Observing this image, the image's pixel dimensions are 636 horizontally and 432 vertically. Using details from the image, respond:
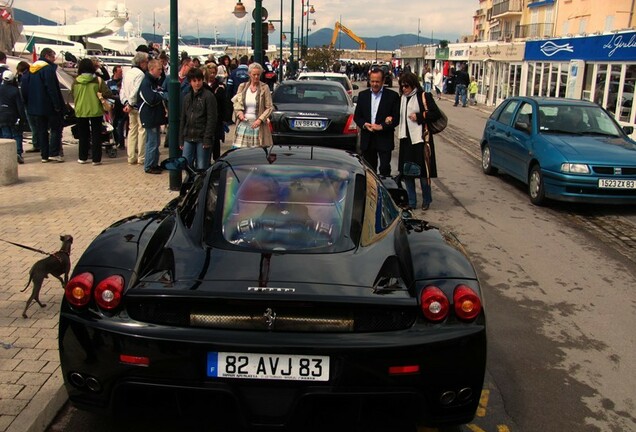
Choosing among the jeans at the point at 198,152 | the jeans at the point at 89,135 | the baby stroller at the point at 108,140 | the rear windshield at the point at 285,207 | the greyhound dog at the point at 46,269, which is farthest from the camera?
the baby stroller at the point at 108,140

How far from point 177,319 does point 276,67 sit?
135ft

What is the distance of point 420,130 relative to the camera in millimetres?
9164

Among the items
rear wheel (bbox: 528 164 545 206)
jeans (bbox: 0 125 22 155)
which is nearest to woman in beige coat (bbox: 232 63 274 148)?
rear wheel (bbox: 528 164 545 206)

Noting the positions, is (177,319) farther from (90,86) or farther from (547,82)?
(547,82)

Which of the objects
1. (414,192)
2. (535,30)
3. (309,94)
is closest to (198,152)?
(414,192)

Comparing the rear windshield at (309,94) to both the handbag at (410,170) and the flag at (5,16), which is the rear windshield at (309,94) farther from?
the flag at (5,16)

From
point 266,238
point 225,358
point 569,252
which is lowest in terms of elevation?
point 569,252

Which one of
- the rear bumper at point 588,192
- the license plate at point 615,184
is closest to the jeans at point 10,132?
the rear bumper at point 588,192

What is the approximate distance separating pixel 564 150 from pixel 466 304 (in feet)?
24.4

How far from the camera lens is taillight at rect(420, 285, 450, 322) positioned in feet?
10.1

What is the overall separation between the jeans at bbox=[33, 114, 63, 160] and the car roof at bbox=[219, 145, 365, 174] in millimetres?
8131

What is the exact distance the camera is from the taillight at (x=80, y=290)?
3.18 meters

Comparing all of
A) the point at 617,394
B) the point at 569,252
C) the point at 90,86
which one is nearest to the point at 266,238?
the point at 617,394

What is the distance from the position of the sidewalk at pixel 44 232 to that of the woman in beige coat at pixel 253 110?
144 cm
